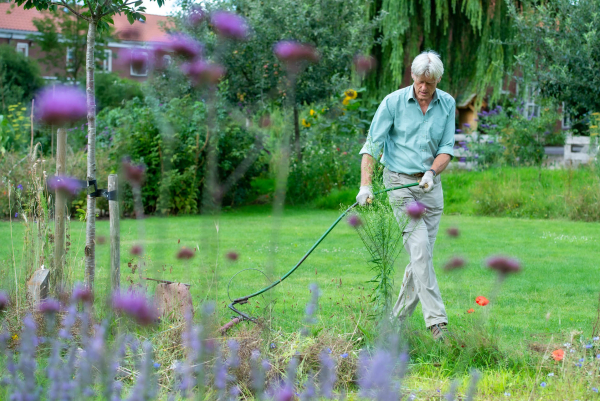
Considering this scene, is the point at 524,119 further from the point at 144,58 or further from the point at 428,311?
the point at 144,58

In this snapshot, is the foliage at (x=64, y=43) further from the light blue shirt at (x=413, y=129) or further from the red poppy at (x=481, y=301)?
the red poppy at (x=481, y=301)

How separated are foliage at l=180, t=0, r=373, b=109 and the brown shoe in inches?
281

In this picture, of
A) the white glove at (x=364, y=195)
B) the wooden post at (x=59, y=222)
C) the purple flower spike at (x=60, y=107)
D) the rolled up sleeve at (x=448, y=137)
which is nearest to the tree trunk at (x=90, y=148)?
the wooden post at (x=59, y=222)

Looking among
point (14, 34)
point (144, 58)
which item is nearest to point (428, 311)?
point (144, 58)

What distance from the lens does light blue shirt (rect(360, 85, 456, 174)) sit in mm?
3650

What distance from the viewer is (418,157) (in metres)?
3.65

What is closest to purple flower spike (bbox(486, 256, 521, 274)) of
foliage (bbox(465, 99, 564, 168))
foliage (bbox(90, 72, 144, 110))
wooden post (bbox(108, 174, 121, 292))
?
wooden post (bbox(108, 174, 121, 292))

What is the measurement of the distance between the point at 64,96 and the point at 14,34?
31.3m

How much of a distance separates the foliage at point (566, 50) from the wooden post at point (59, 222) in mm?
9295

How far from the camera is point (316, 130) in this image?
43.9ft

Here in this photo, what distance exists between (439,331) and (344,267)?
2.62 m

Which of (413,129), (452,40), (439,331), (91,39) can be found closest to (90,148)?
(91,39)

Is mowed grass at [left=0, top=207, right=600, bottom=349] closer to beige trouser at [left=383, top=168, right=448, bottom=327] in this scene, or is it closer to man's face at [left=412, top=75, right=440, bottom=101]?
beige trouser at [left=383, top=168, right=448, bottom=327]

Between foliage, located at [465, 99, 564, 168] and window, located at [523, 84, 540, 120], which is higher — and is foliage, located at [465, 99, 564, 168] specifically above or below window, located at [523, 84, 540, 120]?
below
